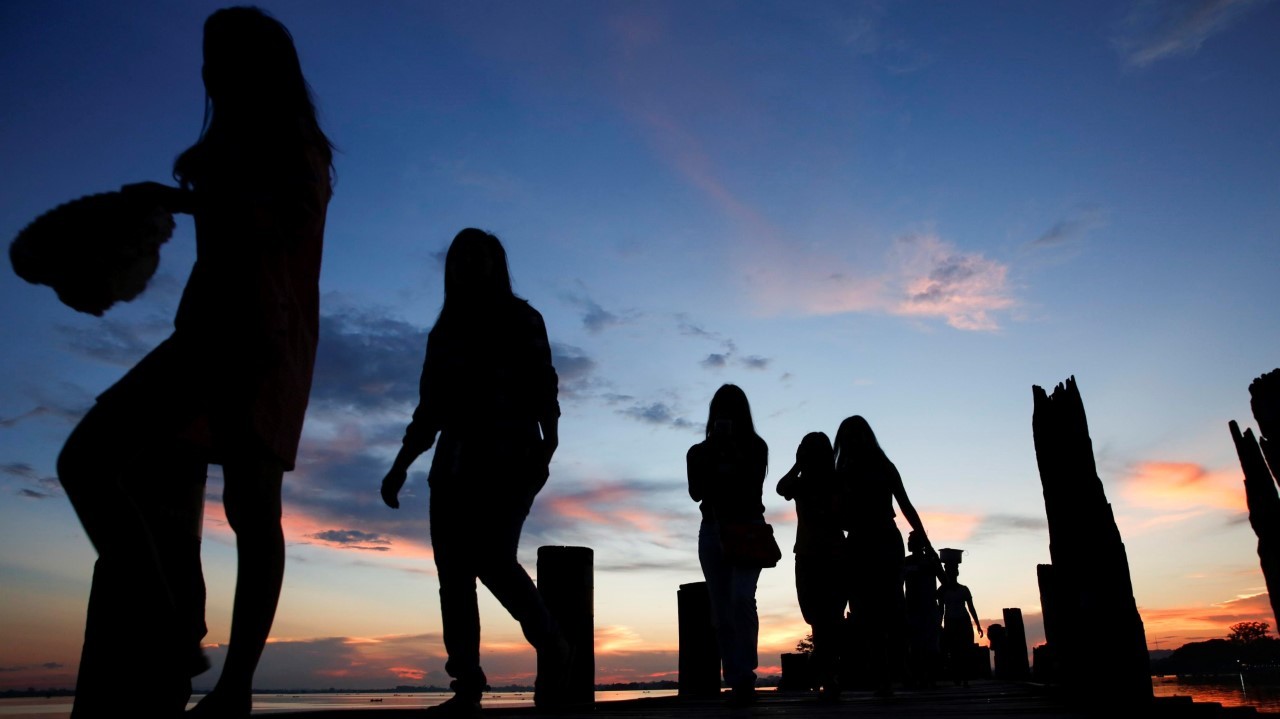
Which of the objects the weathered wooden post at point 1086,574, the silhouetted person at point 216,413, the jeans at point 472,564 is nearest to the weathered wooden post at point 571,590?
the jeans at point 472,564

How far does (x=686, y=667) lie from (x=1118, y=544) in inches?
290

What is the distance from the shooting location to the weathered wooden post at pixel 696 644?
1087 cm

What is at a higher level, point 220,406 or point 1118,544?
point 220,406

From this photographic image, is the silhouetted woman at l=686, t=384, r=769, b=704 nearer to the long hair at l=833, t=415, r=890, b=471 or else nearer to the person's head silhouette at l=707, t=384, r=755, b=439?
the person's head silhouette at l=707, t=384, r=755, b=439

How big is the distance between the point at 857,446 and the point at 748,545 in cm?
223

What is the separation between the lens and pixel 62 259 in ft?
9.53

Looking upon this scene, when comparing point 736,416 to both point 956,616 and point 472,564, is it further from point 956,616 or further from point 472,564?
point 956,616

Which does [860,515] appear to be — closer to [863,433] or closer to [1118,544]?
[863,433]

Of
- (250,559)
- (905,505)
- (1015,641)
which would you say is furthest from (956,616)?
(250,559)

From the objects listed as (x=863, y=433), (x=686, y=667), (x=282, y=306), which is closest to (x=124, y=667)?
(x=282, y=306)

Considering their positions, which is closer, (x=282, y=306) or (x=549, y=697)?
(x=282, y=306)

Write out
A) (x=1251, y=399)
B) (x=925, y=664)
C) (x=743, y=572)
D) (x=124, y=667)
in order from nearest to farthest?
1. (x=124, y=667)
2. (x=1251, y=399)
3. (x=743, y=572)
4. (x=925, y=664)

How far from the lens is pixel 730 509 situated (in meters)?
6.49

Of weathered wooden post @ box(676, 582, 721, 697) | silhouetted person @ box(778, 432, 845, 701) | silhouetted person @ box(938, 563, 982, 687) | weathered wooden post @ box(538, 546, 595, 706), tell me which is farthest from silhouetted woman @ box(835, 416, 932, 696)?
silhouetted person @ box(938, 563, 982, 687)
